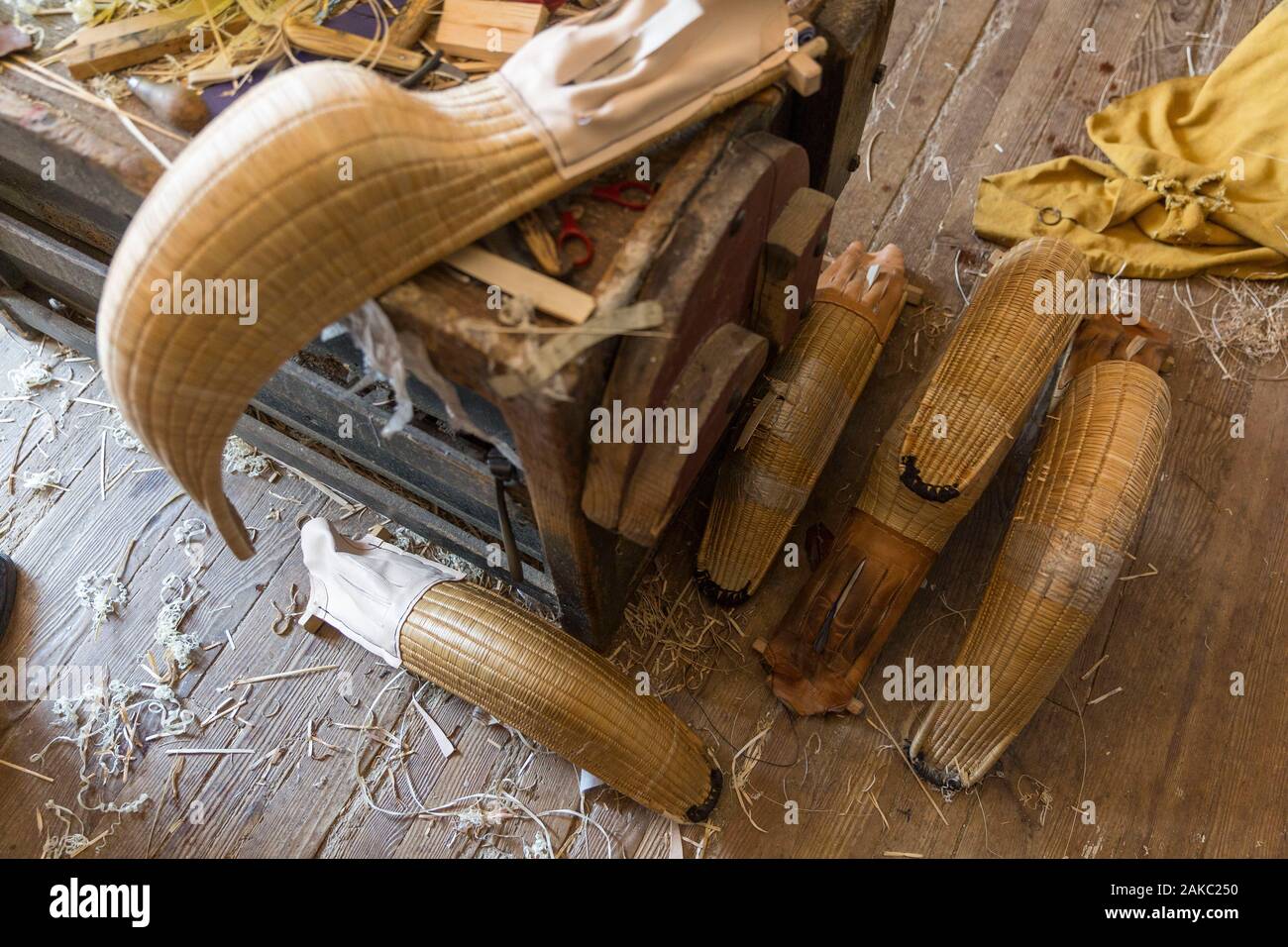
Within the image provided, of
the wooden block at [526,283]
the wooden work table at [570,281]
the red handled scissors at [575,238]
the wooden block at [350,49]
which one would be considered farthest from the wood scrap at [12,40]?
the red handled scissors at [575,238]

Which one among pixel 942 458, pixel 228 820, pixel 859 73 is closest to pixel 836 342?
pixel 942 458

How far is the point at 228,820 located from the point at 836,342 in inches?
73.0

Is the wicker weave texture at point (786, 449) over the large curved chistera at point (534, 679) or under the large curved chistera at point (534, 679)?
over

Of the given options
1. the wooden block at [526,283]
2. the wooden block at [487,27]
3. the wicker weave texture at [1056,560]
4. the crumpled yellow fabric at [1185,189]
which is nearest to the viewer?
the wooden block at [526,283]

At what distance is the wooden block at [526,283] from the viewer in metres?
1.35

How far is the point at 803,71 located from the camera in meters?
1.58

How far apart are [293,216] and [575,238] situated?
1.39 ft

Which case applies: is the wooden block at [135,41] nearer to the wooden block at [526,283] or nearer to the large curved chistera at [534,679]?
the wooden block at [526,283]

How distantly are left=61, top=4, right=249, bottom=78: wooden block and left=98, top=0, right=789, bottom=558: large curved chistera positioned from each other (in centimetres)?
51

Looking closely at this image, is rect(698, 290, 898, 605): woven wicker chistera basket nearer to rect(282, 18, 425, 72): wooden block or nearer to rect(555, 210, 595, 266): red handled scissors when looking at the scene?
rect(555, 210, 595, 266): red handled scissors

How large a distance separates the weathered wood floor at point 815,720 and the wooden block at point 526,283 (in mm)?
1174

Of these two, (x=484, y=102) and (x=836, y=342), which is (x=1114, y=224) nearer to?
(x=836, y=342)

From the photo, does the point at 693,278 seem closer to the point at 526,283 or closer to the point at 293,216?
the point at 526,283

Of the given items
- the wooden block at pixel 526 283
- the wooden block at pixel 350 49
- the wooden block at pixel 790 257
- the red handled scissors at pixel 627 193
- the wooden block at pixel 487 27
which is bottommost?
the wooden block at pixel 790 257
